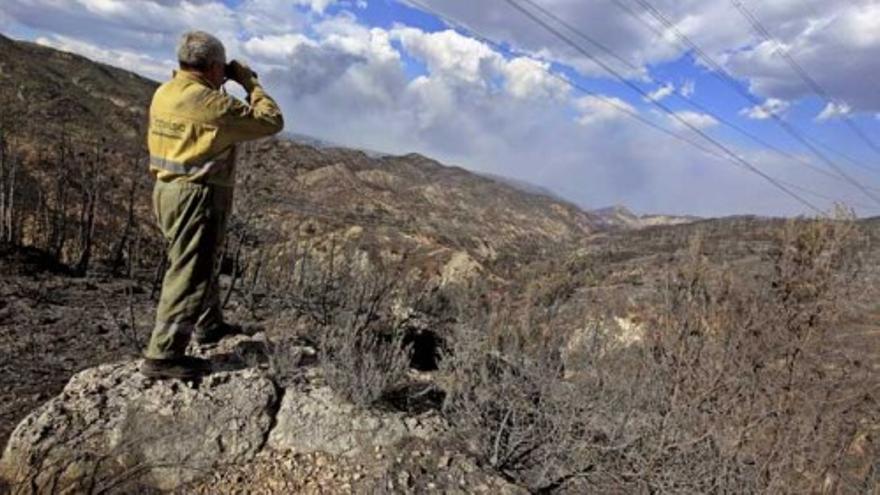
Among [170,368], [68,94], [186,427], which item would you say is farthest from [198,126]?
[68,94]

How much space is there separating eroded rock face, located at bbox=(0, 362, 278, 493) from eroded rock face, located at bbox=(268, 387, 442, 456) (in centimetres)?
9

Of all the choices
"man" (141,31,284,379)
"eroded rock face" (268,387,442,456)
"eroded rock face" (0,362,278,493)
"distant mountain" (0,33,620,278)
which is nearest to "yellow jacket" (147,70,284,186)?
"man" (141,31,284,379)

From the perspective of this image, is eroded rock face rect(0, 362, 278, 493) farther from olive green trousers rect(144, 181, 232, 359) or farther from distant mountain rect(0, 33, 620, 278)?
distant mountain rect(0, 33, 620, 278)

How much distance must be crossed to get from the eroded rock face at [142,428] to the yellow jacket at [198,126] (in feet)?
3.61

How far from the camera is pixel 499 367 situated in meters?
5.43

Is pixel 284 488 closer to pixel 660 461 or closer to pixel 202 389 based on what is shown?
pixel 202 389

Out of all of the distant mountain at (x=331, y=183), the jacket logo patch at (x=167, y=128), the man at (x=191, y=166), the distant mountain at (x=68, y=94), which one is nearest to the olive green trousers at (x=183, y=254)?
the man at (x=191, y=166)

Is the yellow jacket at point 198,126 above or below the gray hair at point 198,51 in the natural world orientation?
below

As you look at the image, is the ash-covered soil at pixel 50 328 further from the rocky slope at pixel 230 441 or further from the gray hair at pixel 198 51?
the gray hair at pixel 198 51

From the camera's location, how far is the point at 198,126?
381cm

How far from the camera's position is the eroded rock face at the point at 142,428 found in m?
3.58

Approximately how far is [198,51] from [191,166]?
578mm

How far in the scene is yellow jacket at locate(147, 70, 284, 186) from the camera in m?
3.80

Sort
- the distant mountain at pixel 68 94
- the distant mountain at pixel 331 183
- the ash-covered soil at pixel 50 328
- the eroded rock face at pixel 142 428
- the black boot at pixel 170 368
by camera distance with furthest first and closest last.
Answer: the distant mountain at pixel 68 94 < the distant mountain at pixel 331 183 < the ash-covered soil at pixel 50 328 < the black boot at pixel 170 368 < the eroded rock face at pixel 142 428
